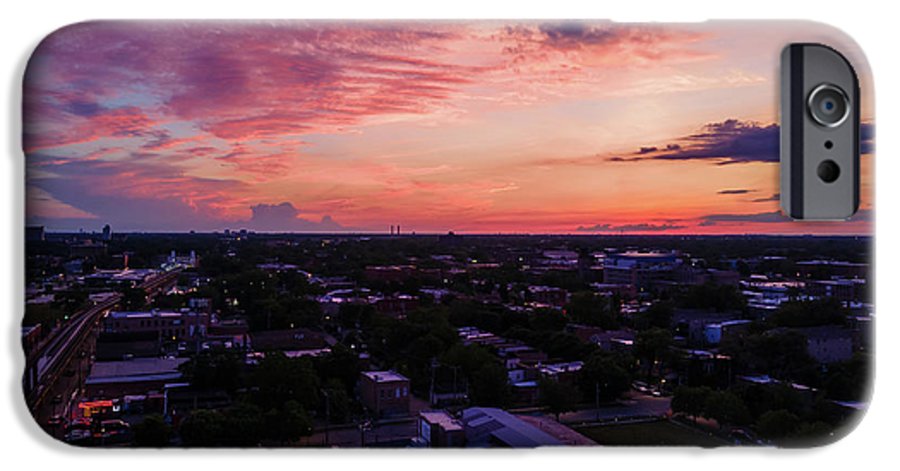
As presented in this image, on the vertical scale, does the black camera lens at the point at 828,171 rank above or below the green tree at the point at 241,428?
above

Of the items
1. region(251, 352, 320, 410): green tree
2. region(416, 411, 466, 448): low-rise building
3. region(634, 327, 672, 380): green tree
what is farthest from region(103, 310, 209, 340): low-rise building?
region(634, 327, 672, 380): green tree

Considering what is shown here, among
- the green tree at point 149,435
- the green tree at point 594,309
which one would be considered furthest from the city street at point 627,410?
the green tree at point 149,435

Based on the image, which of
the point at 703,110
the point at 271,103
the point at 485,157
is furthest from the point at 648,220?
the point at 271,103

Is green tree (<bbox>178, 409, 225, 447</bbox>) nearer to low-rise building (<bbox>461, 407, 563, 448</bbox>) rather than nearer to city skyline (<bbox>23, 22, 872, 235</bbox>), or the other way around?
city skyline (<bbox>23, 22, 872, 235</bbox>)

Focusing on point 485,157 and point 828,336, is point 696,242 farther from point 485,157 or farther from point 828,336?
point 485,157

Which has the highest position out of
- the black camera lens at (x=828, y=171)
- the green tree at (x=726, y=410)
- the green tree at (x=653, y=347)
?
the black camera lens at (x=828, y=171)

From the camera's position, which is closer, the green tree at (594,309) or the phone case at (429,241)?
the phone case at (429,241)

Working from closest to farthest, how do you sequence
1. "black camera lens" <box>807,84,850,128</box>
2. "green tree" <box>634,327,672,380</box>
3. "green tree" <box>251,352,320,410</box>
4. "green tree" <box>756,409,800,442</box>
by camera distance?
"black camera lens" <box>807,84,850,128</box> < "green tree" <box>756,409,800,442</box> < "green tree" <box>251,352,320,410</box> < "green tree" <box>634,327,672,380</box>

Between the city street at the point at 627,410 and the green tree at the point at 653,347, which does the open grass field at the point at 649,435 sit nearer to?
the city street at the point at 627,410
